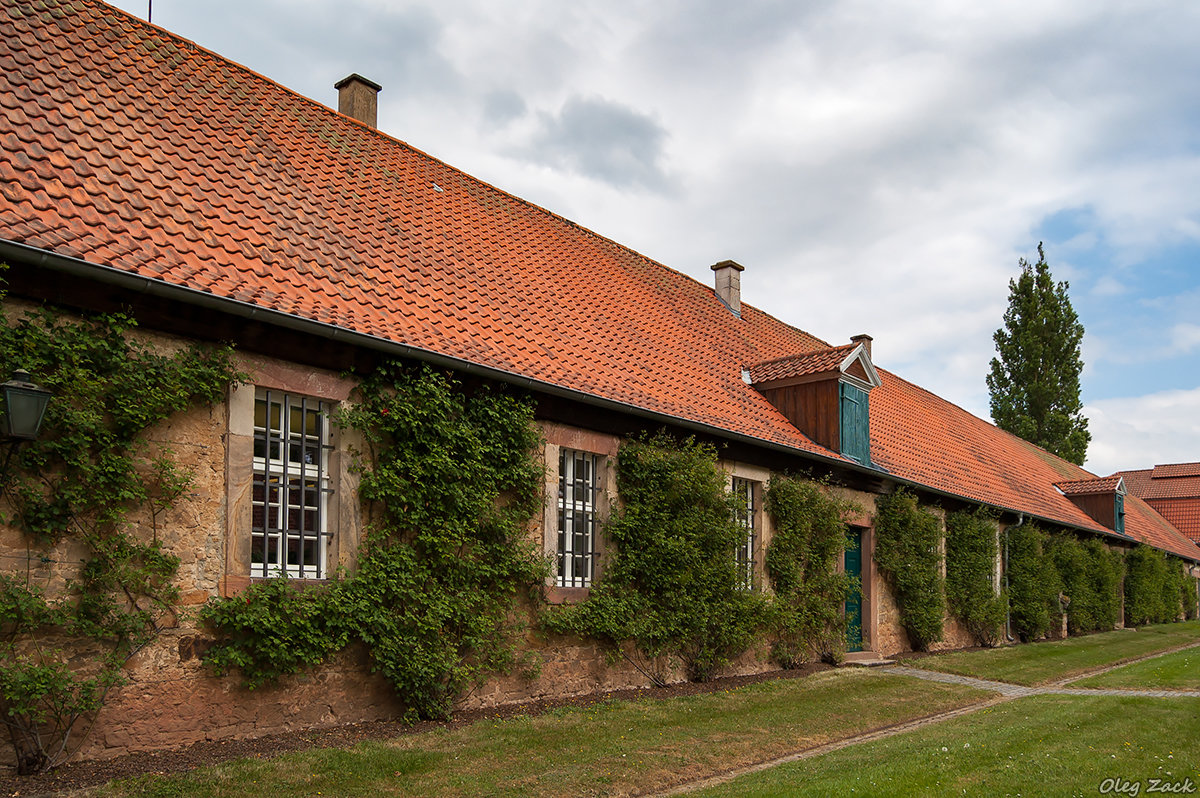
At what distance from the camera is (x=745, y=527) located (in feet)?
41.8

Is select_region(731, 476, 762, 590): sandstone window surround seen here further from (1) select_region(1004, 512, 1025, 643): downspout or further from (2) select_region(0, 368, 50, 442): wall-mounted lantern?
(1) select_region(1004, 512, 1025, 643): downspout

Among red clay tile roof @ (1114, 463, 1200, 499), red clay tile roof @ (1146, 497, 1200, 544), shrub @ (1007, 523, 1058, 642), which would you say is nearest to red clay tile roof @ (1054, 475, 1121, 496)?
shrub @ (1007, 523, 1058, 642)

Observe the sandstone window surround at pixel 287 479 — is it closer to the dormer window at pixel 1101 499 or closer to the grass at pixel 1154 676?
the grass at pixel 1154 676

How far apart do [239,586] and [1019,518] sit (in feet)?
60.7

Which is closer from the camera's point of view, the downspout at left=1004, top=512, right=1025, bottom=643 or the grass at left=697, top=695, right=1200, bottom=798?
the grass at left=697, top=695, right=1200, bottom=798

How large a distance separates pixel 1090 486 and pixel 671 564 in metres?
22.0

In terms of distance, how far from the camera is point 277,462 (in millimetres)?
8148

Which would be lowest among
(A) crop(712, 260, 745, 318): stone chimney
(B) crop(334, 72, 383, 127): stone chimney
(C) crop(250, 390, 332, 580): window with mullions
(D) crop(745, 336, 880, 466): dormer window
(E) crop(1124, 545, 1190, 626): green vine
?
(E) crop(1124, 545, 1190, 626): green vine

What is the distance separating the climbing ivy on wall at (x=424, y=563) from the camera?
768 centimetres

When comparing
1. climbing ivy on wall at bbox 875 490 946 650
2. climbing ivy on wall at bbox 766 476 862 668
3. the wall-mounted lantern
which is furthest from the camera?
climbing ivy on wall at bbox 875 490 946 650

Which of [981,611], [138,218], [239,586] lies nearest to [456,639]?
[239,586]

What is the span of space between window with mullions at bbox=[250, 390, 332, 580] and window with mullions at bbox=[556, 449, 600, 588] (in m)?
3.03

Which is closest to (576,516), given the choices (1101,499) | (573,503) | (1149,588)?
(573,503)

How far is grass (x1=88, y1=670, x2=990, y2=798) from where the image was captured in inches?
257
